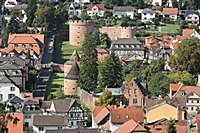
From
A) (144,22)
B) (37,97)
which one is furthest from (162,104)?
(144,22)

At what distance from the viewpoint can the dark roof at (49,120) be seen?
2591cm

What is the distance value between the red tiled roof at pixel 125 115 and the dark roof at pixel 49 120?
6.52 ft

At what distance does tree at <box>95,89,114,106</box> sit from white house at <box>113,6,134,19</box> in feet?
67.0

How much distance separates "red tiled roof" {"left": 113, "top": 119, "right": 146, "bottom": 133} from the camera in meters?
22.9

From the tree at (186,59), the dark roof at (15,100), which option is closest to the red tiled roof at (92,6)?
the tree at (186,59)

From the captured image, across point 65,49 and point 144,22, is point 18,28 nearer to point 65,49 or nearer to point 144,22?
point 65,49

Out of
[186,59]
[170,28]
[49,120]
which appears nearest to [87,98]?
[49,120]

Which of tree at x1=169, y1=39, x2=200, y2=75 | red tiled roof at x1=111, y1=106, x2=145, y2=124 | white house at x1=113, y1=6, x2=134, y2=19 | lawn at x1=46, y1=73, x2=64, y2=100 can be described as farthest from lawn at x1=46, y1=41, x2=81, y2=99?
red tiled roof at x1=111, y1=106, x2=145, y2=124

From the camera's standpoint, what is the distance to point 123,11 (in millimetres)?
49812

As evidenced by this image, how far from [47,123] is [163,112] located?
4398 millimetres

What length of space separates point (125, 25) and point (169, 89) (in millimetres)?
15386

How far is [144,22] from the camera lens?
4859 centimetres

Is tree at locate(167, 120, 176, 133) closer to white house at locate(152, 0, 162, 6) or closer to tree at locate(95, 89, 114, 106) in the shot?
tree at locate(95, 89, 114, 106)

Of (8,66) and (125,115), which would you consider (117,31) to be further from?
(125,115)
